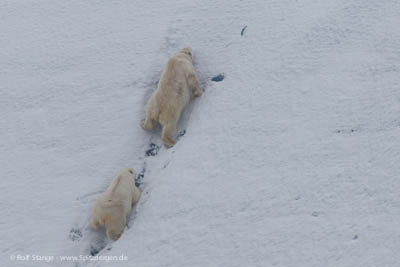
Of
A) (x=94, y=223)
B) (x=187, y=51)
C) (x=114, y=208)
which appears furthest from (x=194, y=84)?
(x=94, y=223)

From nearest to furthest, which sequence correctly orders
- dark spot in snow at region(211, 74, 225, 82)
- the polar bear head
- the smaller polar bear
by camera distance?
1. the smaller polar bear
2. dark spot in snow at region(211, 74, 225, 82)
3. the polar bear head

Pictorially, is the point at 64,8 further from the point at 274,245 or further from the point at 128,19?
the point at 274,245

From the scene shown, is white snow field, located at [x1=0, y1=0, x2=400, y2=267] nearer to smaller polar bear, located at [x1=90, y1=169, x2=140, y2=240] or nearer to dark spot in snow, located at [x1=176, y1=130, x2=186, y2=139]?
dark spot in snow, located at [x1=176, y1=130, x2=186, y2=139]

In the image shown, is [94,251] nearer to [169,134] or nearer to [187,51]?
[169,134]

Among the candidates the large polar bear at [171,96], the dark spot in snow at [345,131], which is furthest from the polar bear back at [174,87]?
the dark spot in snow at [345,131]

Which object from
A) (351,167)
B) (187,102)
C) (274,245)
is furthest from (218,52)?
(274,245)

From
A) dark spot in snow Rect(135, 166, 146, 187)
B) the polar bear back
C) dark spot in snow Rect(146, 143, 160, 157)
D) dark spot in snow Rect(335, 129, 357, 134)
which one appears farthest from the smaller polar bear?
dark spot in snow Rect(335, 129, 357, 134)

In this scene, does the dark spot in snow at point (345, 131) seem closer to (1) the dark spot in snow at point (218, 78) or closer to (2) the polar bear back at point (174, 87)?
(1) the dark spot in snow at point (218, 78)
